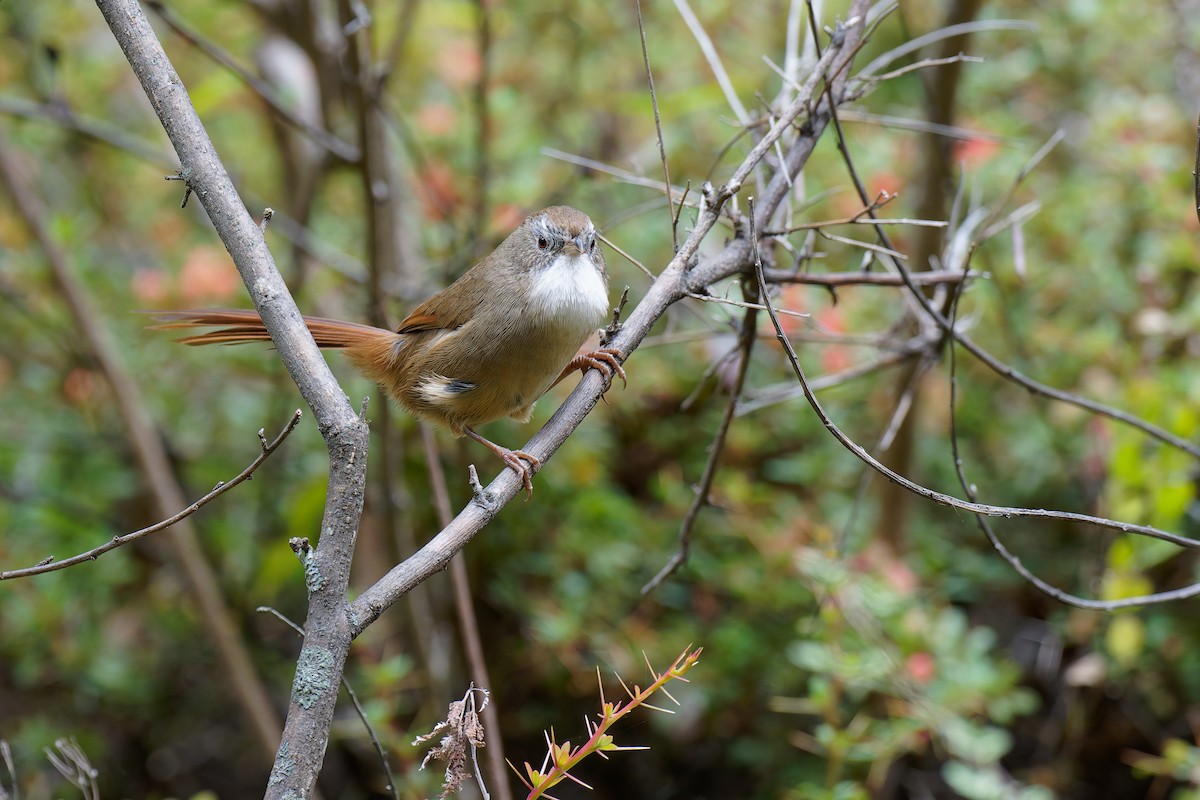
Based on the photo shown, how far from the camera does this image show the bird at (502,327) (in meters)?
2.32

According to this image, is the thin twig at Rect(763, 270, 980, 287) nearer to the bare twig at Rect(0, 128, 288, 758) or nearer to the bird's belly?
the bird's belly

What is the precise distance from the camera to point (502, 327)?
2.41m

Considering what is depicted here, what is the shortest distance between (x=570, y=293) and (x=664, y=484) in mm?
1323

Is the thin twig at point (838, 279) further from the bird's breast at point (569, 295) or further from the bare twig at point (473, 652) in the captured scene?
the bare twig at point (473, 652)

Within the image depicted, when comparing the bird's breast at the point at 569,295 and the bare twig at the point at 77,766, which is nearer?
the bare twig at the point at 77,766

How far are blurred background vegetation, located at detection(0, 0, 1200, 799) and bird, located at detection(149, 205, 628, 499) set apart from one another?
0.51 metres

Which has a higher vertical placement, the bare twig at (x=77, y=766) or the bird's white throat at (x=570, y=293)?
the bird's white throat at (x=570, y=293)

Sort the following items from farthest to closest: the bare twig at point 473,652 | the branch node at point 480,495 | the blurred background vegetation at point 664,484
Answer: the blurred background vegetation at point 664,484 → the bare twig at point 473,652 → the branch node at point 480,495

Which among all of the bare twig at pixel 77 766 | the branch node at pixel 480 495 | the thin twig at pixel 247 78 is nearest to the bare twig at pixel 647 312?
the branch node at pixel 480 495

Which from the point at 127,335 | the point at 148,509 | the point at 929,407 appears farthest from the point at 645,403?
the point at 127,335

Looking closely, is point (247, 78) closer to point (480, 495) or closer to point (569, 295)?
point (569, 295)

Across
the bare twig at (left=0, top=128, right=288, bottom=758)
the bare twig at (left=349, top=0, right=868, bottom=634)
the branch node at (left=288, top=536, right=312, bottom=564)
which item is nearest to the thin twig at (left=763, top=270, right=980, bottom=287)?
the bare twig at (left=349, top=0, right=868, bottom=634)

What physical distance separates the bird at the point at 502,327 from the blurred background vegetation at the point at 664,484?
51 centimetres

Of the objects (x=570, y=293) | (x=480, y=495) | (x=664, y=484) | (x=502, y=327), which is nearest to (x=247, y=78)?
(x=502, y=327)
